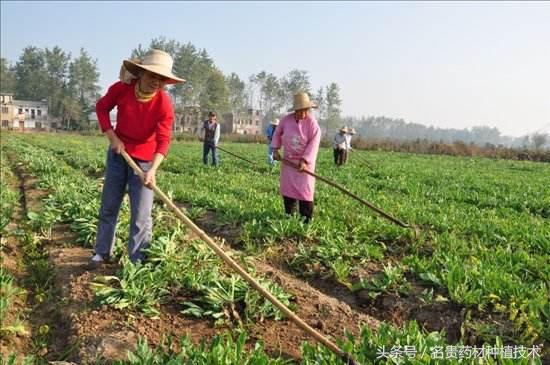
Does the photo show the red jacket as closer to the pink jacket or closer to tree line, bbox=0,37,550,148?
the pink jacket

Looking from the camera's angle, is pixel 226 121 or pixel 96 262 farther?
pixel 226 121

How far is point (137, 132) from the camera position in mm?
4305

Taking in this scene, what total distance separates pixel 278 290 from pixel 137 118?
202 cm

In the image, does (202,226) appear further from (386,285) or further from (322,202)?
(386,285)

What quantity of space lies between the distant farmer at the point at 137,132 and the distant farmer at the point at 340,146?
42.4 ft

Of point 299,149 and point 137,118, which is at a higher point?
point 137,118

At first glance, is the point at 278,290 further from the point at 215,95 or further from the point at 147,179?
the point at 215,95

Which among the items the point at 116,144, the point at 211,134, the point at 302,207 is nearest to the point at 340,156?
the point at 211,134

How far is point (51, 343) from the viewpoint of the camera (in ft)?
11.6

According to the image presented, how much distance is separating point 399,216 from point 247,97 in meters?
106

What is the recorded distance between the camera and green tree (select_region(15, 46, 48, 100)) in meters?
91.2

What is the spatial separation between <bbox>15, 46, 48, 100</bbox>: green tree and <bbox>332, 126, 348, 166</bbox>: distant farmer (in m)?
88.0

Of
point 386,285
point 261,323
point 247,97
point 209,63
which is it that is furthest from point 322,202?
point 247,97

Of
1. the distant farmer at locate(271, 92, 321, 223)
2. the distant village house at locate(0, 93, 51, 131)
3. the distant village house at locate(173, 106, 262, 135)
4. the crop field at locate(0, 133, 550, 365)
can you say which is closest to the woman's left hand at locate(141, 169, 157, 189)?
the crop field at locate(0, 133, 550, 365)
